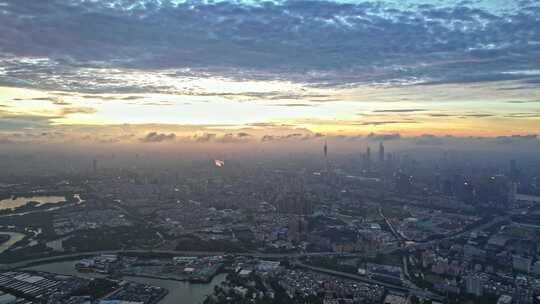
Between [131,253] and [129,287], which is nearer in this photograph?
[129,287]

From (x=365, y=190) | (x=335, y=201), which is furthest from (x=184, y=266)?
(x=365, y=190)

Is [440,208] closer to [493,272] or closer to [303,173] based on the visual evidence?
[493,272]

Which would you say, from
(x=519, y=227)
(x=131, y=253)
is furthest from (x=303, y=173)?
(x=131, y=253)

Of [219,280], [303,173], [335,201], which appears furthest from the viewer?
[303,173]

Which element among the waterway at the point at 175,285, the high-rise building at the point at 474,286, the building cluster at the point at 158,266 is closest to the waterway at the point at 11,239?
the waterway at the point at 175,285

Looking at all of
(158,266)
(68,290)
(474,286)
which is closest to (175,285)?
(158,266)

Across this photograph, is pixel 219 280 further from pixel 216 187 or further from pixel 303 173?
pixel 303 173

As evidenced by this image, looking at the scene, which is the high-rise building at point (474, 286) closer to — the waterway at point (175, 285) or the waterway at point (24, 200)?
the waterway at point (175, 285)

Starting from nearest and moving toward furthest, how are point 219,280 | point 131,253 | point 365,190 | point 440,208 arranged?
point 219,280
point 131,253
point 440,208
point 365,190
